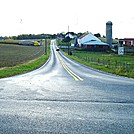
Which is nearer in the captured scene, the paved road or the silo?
the paved road

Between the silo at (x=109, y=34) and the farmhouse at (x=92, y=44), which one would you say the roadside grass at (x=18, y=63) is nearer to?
the farmhouse at (x=92, y=44)

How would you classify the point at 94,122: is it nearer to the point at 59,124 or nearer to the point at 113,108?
the point at 59,124

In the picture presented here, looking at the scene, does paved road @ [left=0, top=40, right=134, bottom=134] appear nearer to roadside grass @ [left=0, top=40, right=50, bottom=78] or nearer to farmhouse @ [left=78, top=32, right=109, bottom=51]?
roadside grass @ [left=0, top=40, right=50, bottom=78]

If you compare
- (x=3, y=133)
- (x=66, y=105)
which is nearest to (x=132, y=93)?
(x=66, y=105)

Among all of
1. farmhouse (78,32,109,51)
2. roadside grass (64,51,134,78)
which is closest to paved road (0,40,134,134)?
roadside grass (64,51,134,78)

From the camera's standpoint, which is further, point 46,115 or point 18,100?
point 18,100

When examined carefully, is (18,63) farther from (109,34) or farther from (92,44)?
(109,34)

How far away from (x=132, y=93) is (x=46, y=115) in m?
4.50

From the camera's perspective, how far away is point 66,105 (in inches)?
283

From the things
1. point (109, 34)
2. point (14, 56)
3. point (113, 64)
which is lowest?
point (113, 64)

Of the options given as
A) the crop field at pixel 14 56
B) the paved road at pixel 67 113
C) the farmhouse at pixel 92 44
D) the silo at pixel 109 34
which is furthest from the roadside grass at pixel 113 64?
the silo at pixel 109 34

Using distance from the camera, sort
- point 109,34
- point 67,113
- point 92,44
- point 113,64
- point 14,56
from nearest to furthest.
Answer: point 67,113
point 113,64
point 14,56
point 92,44
point 109,34

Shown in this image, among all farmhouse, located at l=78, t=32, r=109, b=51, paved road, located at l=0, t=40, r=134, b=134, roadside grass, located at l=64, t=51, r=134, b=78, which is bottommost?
roadside grass, located at l=64, t=51, r=134, b=78

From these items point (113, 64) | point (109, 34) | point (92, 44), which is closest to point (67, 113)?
point (113, 64)
